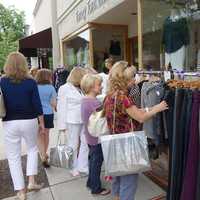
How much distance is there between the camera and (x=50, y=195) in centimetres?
365

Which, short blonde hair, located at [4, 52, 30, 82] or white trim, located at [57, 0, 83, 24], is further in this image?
white trim, located at [57, 0, 83, 24]

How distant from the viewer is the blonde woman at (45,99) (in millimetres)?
4453

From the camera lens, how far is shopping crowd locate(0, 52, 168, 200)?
8.55ft

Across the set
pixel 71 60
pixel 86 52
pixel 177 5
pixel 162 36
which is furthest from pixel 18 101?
pixel 71 60

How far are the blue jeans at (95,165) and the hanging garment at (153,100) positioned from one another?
0.64m

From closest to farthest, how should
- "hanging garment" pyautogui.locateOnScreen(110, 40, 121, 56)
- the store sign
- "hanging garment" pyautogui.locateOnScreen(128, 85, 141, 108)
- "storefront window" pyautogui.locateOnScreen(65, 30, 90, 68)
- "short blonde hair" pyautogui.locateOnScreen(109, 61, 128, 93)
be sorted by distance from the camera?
"short blonde hair" pyautogui.locateOnScreen(109, 61, 128, 93) → "hanging garment" pyautogui.locateOnScreen(128, 85, 141, 108) → the store sign → "storefront window" pyautogui.locateOnScreen(65, 30, 90, 68) → "hanging garment" pyautogui.locateOnScreen(110, 40, 121, 56)

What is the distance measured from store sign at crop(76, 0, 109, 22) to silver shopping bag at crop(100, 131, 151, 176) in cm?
422

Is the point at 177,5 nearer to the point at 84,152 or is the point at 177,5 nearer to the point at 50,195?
the point at 84,152

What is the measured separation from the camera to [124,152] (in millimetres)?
2498

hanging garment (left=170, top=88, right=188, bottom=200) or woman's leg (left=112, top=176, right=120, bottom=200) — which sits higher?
hanging garment (left=170, top=88, right=188, bottom=200)

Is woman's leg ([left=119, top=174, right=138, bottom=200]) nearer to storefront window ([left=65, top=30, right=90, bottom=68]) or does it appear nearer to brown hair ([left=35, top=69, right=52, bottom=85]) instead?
brown hair ([left=35, top=69, right=52, bottom=85])

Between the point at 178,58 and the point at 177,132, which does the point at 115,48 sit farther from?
the point at 177,132

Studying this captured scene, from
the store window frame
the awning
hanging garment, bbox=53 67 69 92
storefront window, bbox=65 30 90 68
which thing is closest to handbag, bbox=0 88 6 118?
the store window frame

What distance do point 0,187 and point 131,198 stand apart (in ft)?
7.00
